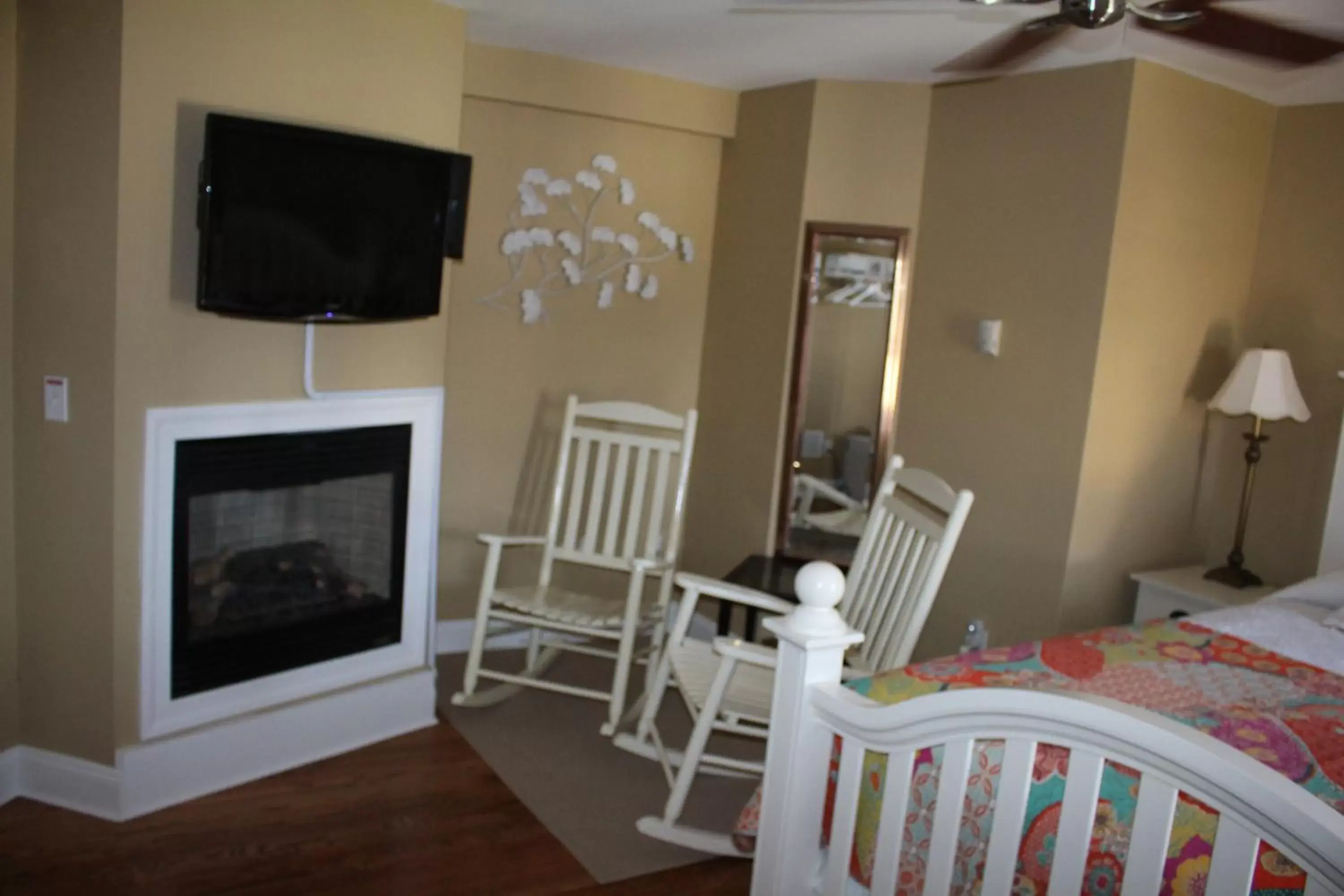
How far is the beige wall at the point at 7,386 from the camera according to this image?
259 centimetres

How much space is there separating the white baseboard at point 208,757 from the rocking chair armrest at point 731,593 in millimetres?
1029

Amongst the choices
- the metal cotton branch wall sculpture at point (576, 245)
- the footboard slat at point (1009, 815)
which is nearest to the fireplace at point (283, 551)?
the metal cotton branch wall sculpture at point (576, 245)

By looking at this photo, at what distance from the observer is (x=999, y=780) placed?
1642 millimetres

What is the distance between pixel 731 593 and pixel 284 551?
1254mm

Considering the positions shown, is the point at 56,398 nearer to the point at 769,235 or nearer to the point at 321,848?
the point at 321,848

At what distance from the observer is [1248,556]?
370 cm

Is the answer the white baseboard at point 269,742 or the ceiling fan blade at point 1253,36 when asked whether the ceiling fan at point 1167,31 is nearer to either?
the ceiling fan blade at point 1253,36

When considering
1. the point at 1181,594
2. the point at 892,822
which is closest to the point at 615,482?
the point at 1181,594

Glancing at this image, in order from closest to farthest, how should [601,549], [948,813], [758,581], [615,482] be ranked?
[948,813]
[758,581]
[615,482]
[601,549]

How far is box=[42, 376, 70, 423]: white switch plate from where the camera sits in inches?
105

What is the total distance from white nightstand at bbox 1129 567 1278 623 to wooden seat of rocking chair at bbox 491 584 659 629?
1.53 meters

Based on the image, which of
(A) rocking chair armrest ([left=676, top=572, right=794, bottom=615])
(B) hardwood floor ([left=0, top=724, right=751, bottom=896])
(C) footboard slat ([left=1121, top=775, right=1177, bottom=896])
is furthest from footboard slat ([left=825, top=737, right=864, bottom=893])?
(A) rocking chair armrest ([left=676, top=572, right=794, bottom=615])

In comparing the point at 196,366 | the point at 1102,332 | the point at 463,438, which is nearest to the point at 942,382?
the point at 1102,332

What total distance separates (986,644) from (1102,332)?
1081 mm
